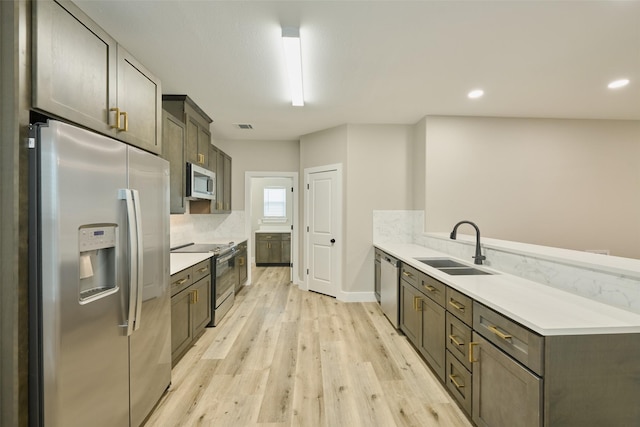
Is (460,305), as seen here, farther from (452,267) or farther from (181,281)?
(181,281)

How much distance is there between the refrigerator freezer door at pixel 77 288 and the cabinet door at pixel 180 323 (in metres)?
0.86

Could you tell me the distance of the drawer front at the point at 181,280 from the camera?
90.4 inches

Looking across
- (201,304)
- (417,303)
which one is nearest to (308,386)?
(417,303)

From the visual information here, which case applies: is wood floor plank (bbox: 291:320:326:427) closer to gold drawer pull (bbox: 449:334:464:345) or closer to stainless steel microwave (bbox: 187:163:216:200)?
gold drawer pull (bbox: 449:334:464:345)

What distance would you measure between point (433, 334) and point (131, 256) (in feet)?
7.30

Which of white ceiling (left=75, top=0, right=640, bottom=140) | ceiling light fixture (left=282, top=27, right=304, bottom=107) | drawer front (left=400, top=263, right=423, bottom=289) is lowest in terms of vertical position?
drawer front (left=400, top=263, right=423, bottom=289)

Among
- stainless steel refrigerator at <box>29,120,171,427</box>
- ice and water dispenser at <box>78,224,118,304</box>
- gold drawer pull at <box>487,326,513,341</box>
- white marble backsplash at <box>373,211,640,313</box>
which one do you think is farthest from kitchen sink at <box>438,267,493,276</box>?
ice and water dispenser at <box>78,224,118,304</box>

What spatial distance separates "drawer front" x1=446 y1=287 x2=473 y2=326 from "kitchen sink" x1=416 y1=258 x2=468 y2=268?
809 millimetres

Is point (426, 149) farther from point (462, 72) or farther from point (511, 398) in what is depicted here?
point (511, 398)

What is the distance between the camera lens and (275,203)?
7398mm

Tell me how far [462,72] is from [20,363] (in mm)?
3569

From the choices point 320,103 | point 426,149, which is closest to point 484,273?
point 426,149

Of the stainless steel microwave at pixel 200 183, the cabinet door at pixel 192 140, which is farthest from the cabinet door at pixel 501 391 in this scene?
the cabinet door at pixel 192 140

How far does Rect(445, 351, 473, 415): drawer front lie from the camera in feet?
5.70
